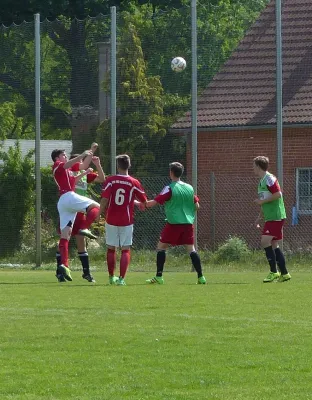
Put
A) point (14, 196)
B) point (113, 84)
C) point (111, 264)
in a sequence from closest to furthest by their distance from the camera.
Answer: point (111, 264) < point (113, 84) < point (14, 196)

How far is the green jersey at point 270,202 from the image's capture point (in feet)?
56.4

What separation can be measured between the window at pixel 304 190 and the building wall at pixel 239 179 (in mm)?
135

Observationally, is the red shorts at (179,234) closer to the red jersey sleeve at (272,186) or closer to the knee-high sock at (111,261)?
the knee-high sock at (111,261)

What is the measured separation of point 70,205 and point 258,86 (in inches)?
332

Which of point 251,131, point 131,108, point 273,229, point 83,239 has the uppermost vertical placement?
point 131,108

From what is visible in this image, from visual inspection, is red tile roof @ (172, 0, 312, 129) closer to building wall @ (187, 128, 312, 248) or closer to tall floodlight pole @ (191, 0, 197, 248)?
building wall @ (187, 128, 312, 248)

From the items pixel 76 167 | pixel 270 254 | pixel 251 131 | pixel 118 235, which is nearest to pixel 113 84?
pixel 251 131

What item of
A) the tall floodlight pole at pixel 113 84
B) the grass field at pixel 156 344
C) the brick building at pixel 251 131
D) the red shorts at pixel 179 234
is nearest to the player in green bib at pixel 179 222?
the red shorts at pixel 179 234

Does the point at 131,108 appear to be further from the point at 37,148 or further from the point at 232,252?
the point at 232,252

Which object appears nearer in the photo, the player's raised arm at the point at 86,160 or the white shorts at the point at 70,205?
the player's raised arm at the point at 86,160

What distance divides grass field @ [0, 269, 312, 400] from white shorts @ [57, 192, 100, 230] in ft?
8.35

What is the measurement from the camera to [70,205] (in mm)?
17281

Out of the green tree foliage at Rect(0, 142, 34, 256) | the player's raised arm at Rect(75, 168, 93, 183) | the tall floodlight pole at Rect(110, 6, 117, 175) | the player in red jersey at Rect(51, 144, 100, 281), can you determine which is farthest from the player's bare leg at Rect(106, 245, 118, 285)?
the green tree foliage at Rect(0, 142, 34, 256)

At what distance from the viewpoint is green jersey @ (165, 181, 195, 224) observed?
17062 millimetres
